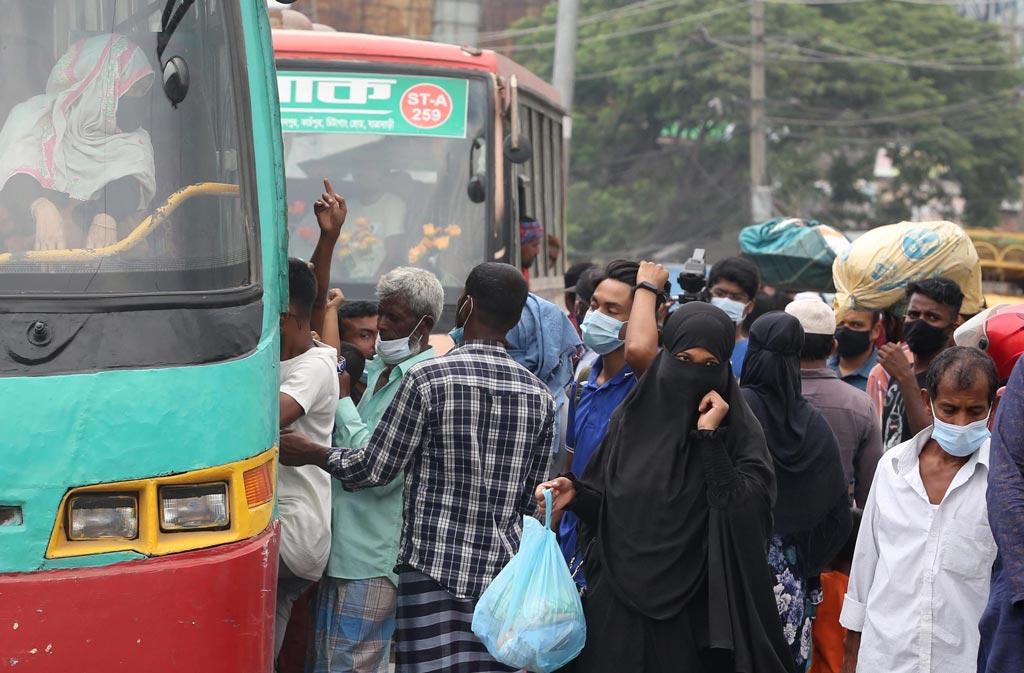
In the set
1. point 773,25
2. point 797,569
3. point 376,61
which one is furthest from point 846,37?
point 797,569

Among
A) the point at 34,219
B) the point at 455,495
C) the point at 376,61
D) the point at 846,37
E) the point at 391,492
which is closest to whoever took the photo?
the point at 34,219

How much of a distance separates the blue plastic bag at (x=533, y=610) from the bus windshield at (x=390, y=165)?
4.31 m

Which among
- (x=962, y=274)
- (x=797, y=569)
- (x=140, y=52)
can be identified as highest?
(x=140, y=52)

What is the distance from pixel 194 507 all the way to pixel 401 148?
508cm

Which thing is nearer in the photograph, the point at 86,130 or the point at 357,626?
the point at 86,130

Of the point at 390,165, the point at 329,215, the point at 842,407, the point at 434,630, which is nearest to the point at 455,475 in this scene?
the point at 434,630

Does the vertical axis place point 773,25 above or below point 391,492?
above

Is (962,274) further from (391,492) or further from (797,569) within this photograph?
(391,492)

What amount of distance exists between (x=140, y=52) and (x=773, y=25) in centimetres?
2645

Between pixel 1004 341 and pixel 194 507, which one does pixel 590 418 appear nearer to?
pixel 1004 341

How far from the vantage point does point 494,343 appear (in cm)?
432

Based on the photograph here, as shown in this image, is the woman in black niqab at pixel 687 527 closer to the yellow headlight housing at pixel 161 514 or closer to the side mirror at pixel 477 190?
the yellow headlight housing at pixel 161 514

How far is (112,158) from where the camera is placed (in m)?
3.71

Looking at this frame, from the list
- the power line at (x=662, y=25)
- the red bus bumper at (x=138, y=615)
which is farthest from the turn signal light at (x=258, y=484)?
the power line at (x=662, y=25)
